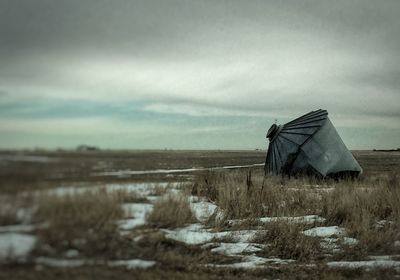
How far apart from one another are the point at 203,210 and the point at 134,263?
3.40 metres

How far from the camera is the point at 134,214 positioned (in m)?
4.42

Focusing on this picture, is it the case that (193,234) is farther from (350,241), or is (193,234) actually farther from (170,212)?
(350,241)

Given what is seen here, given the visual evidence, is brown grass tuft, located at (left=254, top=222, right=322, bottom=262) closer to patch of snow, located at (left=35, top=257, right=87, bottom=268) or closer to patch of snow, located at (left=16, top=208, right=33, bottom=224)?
patch of snow, located at (left=35, top=257, right=87, bottom=268)

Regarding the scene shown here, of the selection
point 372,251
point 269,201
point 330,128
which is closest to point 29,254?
point 372,251

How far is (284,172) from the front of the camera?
50.5 feet

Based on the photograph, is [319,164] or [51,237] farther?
[319,164]

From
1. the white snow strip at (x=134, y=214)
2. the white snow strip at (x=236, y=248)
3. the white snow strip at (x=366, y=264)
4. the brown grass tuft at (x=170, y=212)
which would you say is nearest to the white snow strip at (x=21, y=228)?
the white snow strip at (x=134, y=214)

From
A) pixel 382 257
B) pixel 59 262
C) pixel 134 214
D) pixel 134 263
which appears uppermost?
pixel 134 214

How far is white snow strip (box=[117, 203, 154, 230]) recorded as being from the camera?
4.21 meters

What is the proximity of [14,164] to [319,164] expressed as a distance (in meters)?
13.3

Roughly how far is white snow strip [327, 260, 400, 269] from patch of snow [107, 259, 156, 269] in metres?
2.91

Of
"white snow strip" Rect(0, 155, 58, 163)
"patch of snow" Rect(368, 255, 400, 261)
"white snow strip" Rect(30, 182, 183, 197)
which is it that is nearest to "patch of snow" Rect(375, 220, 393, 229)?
"patch of snow" Rect(368, 255, 400, 261)

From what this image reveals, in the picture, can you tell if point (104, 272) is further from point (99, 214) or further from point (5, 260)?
point (5, 260)

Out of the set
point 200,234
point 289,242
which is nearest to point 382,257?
point 289,242
